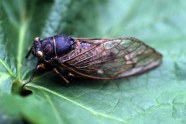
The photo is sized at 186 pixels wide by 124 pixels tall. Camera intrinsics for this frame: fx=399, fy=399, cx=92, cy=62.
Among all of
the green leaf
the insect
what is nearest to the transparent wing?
the insect

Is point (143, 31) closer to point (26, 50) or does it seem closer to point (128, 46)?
point (128, 46)

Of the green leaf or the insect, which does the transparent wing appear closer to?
the insect

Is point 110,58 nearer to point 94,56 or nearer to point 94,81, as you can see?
point 94,56

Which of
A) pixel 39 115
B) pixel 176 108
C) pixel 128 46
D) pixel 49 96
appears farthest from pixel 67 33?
pixel 39 115

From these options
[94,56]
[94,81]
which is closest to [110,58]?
[94,56]

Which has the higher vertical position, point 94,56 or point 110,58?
point 94,56

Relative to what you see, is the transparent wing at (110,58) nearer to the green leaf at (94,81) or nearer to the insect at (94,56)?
the insect at (94,56)
